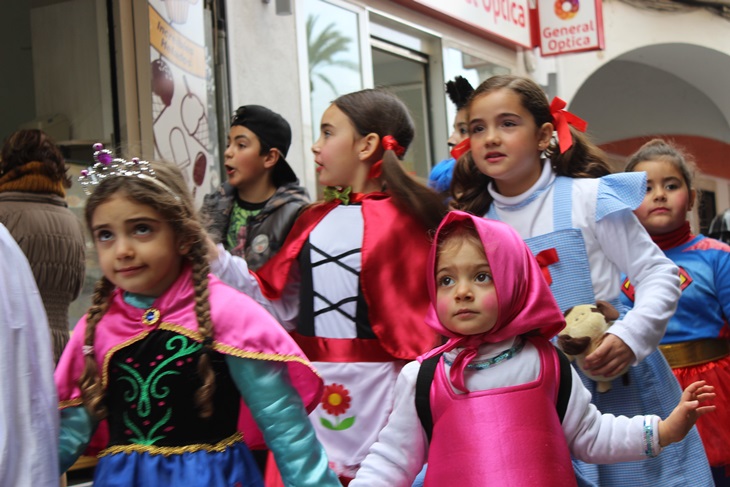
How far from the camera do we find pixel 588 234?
370 centimetres

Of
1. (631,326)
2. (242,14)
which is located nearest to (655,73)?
(242,14)

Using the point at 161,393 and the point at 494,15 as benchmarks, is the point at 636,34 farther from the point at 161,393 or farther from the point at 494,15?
the point at 161,393

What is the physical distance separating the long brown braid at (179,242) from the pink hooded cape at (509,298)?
2.03 ft

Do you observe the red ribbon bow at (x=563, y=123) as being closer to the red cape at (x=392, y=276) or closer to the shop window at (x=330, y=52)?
the red cape at (x=392, y=276)

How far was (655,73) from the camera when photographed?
731 inches

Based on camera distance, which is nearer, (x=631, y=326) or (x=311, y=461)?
(x=311, y=461)

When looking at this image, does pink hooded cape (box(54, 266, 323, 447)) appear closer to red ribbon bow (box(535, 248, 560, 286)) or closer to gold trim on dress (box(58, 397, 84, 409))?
gold trim on dress (box(58, 397, 84, 409))

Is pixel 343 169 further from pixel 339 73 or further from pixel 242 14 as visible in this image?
pixel 339 73

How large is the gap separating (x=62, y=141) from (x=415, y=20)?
16.2 feet

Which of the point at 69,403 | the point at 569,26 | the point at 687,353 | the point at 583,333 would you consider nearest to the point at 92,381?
the point at 69,403

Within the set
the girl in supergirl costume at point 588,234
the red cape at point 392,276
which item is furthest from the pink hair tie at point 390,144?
the girl in supergirl costume at point 588,234

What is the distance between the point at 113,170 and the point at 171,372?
615 millimetres

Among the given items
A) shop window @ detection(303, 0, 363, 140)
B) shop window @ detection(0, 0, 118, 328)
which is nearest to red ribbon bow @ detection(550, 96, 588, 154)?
shop window @ detection(0, 0, 118, 328)

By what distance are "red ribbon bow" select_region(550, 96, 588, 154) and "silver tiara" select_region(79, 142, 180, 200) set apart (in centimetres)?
140
